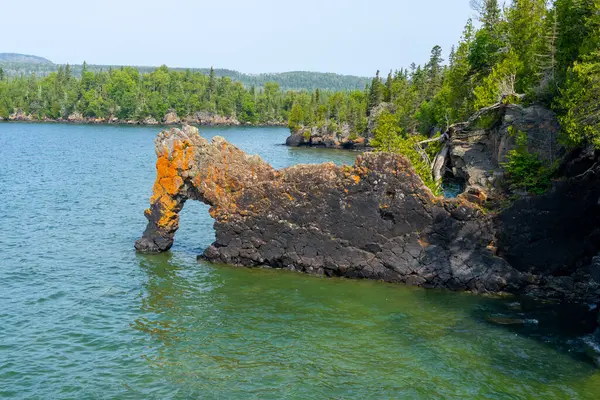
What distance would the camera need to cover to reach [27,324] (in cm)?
2444

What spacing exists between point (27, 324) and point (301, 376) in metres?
13.0

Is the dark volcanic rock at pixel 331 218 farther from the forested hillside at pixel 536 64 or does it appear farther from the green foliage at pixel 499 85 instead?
the green foliage at pixel 499 85

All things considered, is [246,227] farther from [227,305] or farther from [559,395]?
[559,395]

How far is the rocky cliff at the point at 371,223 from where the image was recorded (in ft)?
92.3

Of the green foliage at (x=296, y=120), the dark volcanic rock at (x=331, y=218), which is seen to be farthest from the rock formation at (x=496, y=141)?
the green foliage at (x=296, y=120)

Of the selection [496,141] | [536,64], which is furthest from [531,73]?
[496,141]

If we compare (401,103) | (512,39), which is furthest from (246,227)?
(401,103)

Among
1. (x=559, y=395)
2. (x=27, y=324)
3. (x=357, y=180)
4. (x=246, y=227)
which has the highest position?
(x=357, y=180)

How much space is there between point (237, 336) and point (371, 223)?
414 inches

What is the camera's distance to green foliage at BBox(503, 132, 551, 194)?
29.0 metres

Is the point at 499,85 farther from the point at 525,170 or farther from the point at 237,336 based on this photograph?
the point at 237,336

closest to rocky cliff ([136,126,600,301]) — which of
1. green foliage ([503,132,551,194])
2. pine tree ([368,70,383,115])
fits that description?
green foliage ([503,132,551,194])

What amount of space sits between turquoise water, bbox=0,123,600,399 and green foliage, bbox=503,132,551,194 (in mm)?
6661

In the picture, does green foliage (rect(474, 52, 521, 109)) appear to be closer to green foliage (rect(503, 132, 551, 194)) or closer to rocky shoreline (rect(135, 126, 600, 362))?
green foliage (rect(503, 132, 551, 194))
